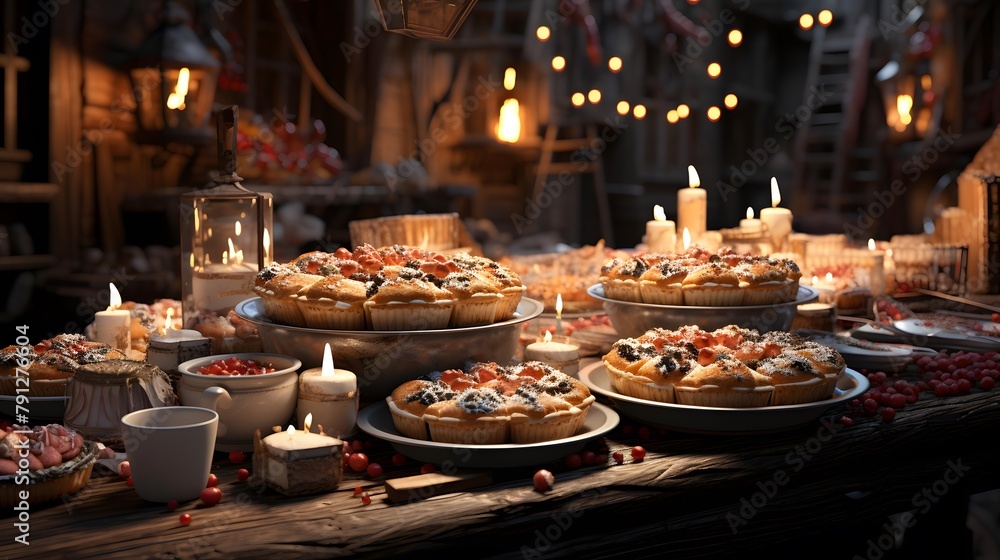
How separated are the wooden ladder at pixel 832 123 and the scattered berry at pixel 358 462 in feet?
43.3

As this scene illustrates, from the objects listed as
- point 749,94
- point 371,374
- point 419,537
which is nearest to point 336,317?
point 371,374

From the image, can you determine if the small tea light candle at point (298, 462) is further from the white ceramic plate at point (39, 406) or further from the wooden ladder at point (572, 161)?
the wooden ladder at point (572, 161)

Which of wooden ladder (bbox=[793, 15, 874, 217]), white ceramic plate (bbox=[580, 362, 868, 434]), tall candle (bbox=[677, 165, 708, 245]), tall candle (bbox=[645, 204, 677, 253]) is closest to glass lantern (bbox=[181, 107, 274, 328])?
white ceramic plate (bbox=[580, 362, 868, 434])

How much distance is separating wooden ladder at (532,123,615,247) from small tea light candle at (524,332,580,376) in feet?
27.5

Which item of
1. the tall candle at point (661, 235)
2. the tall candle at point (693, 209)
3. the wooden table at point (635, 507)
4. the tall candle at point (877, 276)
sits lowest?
the wooden table at point (635, 507)

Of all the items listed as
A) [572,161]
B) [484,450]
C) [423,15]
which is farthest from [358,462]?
[572,161]

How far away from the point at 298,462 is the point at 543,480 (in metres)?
0.57

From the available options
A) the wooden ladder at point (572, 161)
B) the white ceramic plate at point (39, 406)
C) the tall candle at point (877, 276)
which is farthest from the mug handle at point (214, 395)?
the wooden ladder at point (572, 161)

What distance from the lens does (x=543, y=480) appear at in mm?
2143

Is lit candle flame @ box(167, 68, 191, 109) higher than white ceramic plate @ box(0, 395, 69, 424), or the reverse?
lit candle flame @ box(167, 68, 191, 109)

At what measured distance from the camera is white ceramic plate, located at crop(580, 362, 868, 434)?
2.49 m

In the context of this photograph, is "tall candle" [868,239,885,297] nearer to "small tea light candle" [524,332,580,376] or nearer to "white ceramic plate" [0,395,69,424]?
"small tea light candle" [524,332,580,376]

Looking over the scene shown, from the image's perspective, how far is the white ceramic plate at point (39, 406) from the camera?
2537 mm

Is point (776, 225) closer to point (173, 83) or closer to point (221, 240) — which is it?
point (221, 240)
